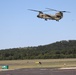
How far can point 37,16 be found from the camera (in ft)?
188

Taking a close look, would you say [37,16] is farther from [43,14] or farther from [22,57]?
[22,57]

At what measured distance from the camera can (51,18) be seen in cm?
5578

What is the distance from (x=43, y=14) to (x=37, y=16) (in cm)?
107

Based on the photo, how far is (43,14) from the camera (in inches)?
2247

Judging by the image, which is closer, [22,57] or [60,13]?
[60,13]

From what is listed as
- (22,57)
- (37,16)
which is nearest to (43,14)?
(37,16)

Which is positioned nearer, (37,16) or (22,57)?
(37,16)

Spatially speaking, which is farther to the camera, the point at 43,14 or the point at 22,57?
the point at 22,57

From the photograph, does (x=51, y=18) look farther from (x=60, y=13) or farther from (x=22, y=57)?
(x=22, y=57)

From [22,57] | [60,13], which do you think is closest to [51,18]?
[60,13]

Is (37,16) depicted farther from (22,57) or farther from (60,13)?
(22,57)

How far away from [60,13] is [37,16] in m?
4.16

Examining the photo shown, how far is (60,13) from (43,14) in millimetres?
3128

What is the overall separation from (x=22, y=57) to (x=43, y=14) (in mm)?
121762
